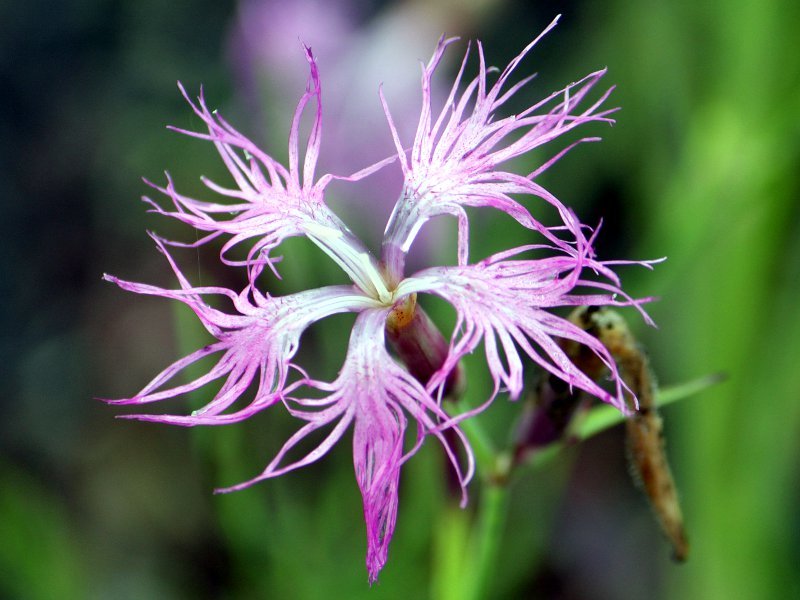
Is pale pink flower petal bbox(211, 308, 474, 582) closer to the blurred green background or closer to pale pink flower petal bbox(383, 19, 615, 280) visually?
pale pink flower petal bbox(383, 19, 615, 280)

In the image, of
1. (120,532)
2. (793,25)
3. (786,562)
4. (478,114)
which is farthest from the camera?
(120,532)

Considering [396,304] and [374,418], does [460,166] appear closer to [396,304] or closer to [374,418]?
[396,304]

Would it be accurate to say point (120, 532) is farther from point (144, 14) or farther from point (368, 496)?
point (368, 496)

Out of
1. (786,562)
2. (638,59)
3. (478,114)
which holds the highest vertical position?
(478,114)

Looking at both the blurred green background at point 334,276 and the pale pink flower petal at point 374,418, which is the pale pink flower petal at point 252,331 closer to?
the pale pink flower petal at point 374,418

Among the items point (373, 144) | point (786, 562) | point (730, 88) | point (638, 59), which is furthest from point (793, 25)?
point (786, 562)

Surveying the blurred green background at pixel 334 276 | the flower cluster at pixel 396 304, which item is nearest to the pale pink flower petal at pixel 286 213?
the flower cluster at pixel 396 304

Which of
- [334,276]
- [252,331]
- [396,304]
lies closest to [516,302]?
[396,304]
